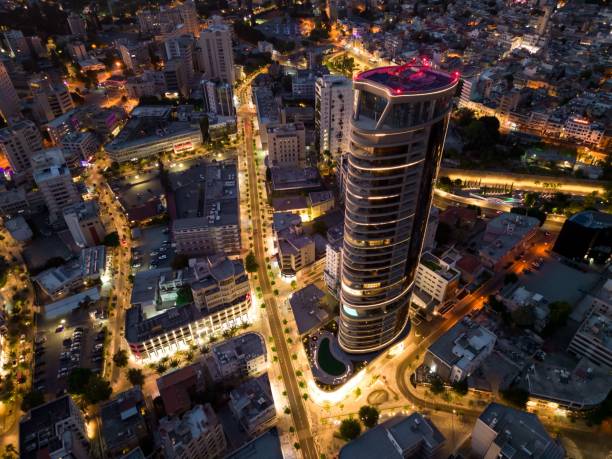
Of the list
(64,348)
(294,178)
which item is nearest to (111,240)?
(64,348)

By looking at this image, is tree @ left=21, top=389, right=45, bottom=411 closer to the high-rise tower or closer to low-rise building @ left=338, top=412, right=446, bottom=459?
low-rise building @ left=338, top=412, right=446, bottom=459

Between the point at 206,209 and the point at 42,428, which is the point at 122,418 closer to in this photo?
the point at 42,428

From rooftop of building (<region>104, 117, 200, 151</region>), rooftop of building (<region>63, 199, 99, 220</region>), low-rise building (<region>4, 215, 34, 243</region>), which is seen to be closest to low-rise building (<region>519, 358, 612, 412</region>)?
rooftop of building (<region>63, 199, 99, 220</region>)

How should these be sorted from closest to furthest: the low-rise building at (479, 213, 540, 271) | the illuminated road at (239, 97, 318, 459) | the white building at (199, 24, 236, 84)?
the illuminated road at (239, 97, 318, 459)
the low-rise building at (479, 213, 540, 271)
the white building at (199, 24, 236, 84)

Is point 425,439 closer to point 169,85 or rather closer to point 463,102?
point 463,102

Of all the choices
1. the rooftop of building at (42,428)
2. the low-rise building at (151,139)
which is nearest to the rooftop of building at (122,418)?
the rooftop of building at (42,428)
